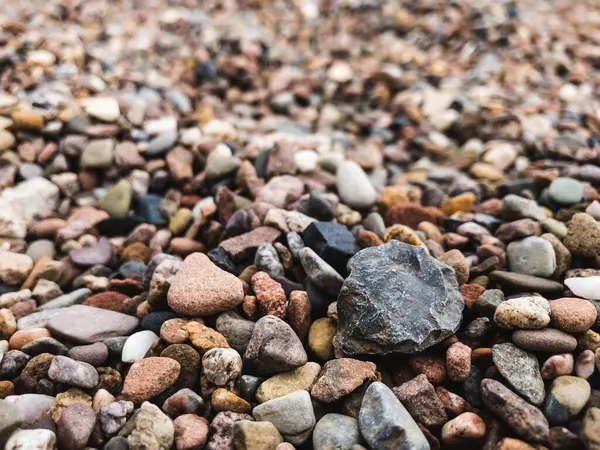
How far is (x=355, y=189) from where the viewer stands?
2.34 metres

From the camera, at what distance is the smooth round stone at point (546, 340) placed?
4.87 feet

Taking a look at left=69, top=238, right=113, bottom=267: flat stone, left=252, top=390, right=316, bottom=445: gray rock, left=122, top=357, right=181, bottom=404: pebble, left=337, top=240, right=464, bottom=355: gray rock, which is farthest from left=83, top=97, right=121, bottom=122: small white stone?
left=252, top=390, right=316, bottom=445: gray rock

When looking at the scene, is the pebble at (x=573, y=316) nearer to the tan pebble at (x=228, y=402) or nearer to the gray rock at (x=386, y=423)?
the gray rock at (x=386, y=423)

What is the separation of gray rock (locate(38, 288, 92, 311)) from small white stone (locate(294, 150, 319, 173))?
3.91 feet

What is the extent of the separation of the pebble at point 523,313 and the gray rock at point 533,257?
0.24m

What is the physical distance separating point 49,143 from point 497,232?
7.71 feet

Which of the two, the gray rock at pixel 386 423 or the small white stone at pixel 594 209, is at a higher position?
the small white stone at pixel 594 209

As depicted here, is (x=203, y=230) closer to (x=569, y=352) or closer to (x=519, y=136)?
(x=569, y=352)

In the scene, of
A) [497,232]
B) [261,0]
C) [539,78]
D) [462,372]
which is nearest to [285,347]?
[462,372]

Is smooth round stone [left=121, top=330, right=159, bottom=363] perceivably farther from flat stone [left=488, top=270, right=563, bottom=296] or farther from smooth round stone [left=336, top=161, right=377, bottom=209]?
flat stone [left=488, top=270, right=563, bottom=296]

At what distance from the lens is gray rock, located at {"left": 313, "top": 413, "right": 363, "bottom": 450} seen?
4.56 feet

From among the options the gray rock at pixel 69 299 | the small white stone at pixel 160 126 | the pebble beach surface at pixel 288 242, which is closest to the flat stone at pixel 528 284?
the pebble beach surface at pixel 288 242

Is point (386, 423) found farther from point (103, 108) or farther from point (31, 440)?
point (103, 108)

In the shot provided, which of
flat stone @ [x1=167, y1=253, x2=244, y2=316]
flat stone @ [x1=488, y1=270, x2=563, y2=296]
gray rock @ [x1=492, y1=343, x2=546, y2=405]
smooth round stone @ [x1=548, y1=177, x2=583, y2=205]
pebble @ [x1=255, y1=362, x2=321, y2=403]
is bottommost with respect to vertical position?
pebble @ [x1=255, y1=362, x2=321, y2=403]
